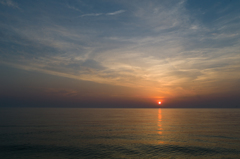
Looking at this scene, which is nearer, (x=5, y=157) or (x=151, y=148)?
(x=5, y=157)

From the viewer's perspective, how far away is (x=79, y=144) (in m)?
40.2

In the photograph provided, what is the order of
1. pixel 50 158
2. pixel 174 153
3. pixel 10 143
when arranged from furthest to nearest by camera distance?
pixel 10 143 → pixel 174 153 → pixel 50 158

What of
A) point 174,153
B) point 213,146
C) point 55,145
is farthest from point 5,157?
point 213,146

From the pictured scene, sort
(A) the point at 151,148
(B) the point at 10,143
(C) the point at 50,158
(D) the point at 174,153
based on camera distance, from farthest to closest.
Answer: (B) the point at 10,143 → (A) the point at 151,148 → (D) the point at 174,153 → (C) the point at 50,158

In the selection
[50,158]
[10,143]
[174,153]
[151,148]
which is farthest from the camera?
[10,143]

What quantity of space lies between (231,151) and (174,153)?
13.0 metres

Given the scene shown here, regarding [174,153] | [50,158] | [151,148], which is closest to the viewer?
[50,158]

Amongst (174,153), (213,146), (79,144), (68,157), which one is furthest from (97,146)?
(213,146)

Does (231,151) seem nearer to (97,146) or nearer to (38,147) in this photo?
(97,146)

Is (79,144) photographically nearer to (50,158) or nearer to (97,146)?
(97,146)

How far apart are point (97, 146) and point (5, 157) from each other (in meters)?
17.9

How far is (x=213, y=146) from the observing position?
3934cm

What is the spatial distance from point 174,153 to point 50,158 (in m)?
24.4

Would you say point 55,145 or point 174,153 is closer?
point 174,153
